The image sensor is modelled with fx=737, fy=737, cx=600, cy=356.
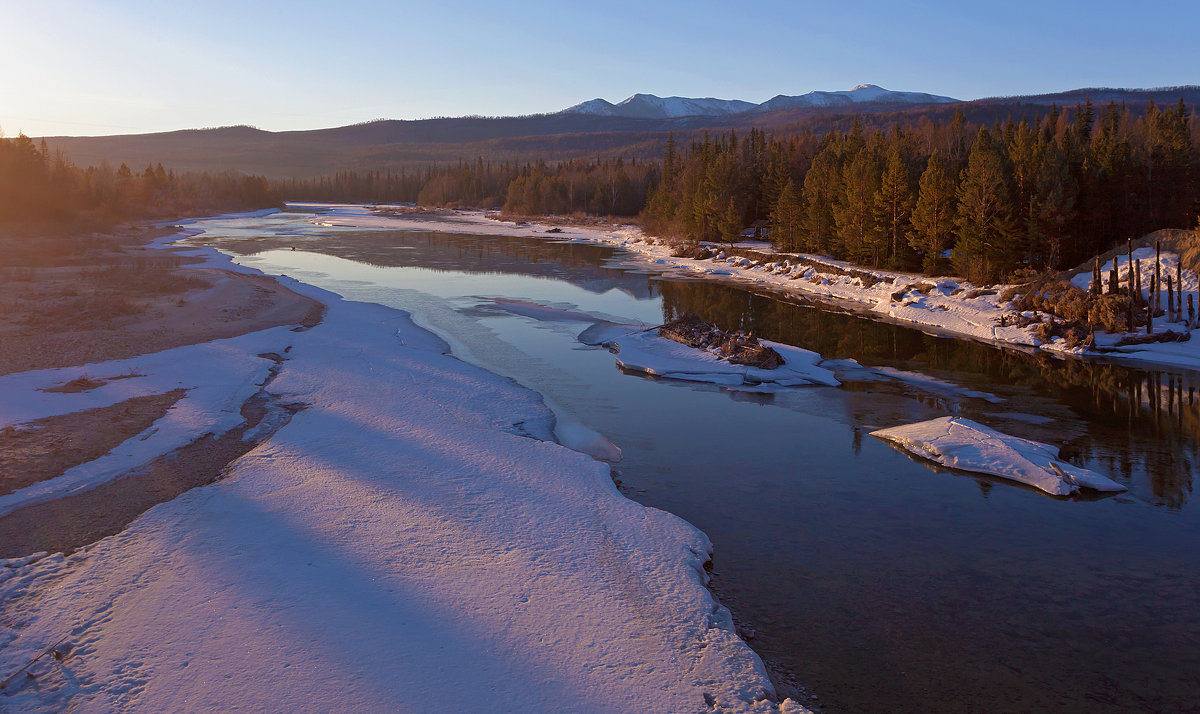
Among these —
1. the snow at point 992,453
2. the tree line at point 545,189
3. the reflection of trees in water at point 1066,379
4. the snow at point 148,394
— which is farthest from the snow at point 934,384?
the tree line at point 545,189

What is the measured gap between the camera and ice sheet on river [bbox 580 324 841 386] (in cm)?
1997

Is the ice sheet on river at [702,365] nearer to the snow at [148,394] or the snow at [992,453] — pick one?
the snow at [992,453]

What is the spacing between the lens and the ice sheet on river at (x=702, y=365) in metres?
20.0

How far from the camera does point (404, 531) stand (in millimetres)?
9641

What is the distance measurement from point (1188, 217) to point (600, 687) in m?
45.5

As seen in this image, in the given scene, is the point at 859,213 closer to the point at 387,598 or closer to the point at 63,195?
the point at 387,598

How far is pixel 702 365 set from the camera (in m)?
21.1

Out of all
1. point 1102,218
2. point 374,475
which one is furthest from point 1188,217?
point 374,475

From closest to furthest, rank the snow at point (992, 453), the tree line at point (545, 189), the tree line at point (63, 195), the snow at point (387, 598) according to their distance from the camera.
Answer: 1. the snow at point (387, 598)
2. the snow at point (992, 453)
3. the tree line at point (63, 195)
4. the tree line at point (545, 189)

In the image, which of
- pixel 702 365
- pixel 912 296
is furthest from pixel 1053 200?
pixel 702 365

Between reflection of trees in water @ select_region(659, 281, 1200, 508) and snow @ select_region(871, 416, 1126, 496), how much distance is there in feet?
3.16

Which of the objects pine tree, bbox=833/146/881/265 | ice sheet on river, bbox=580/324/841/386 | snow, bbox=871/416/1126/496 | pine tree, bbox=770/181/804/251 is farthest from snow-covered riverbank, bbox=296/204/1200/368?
snow, bbox=871/416/1126/496

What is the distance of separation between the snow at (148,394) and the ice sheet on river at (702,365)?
995 cm

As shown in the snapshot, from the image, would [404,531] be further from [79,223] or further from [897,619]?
[79,223]
